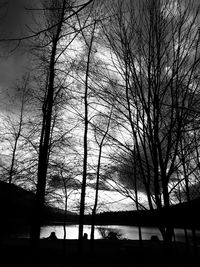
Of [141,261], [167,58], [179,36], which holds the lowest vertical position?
[141,261]

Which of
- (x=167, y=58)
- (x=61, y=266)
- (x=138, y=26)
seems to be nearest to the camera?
(x=167, y=58)

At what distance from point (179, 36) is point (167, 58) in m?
0.33

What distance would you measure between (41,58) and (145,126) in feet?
25.0

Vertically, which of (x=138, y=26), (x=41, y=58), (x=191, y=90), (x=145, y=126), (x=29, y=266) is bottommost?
(x=29, y=266)

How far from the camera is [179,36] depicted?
2881 millimetres

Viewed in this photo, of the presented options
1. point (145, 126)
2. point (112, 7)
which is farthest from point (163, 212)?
point (112, 7)

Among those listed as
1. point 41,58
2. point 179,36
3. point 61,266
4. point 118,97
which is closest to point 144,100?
point 118,97

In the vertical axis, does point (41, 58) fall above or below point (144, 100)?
above

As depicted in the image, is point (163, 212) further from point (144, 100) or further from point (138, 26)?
point (138, 26)

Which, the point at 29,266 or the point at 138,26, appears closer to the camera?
the point at 138,26

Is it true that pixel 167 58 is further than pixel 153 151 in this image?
Yes

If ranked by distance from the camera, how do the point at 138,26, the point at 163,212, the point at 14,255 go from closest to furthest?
1. the point at 163,212
2. the point at 138,26
3. the point at 14,255

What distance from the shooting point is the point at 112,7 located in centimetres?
332

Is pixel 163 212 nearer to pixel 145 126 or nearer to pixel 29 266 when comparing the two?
pixel 145 126
